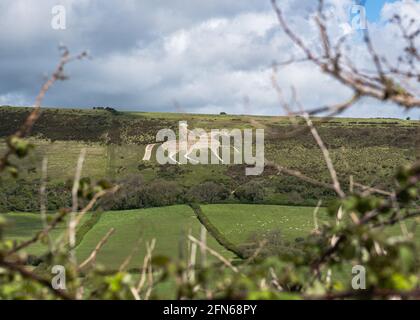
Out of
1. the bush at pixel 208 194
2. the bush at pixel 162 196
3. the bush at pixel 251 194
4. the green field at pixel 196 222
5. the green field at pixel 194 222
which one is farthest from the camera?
the bush at pixel 208 194

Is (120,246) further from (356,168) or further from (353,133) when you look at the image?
(353,133)

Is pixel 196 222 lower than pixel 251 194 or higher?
lower

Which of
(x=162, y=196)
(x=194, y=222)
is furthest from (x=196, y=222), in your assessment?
(x=162, y=196)

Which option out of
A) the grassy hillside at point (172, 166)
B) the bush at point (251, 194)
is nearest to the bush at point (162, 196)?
the grassy hillside at point (172, 166)

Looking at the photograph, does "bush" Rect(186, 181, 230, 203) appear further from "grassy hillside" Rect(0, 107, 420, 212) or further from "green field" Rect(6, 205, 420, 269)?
"green field" Rect(6, 205, 420, 269)

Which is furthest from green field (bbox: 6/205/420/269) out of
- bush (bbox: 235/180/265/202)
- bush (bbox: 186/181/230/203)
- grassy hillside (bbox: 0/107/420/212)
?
bush (bbox: 186/181/230/203)

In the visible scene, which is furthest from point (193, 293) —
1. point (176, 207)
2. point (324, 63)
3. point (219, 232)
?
point (176, 207)

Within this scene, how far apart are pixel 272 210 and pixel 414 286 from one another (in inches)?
2094

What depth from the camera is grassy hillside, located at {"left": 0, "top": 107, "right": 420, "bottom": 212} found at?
6166 centimetres

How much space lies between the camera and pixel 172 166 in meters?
81.5

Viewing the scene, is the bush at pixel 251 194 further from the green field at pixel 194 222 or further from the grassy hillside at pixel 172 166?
the green field at pixel 194 222

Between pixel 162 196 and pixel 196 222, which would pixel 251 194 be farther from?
pixel 196 222

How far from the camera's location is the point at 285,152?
3366 inches

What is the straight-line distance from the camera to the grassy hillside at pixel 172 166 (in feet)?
202
